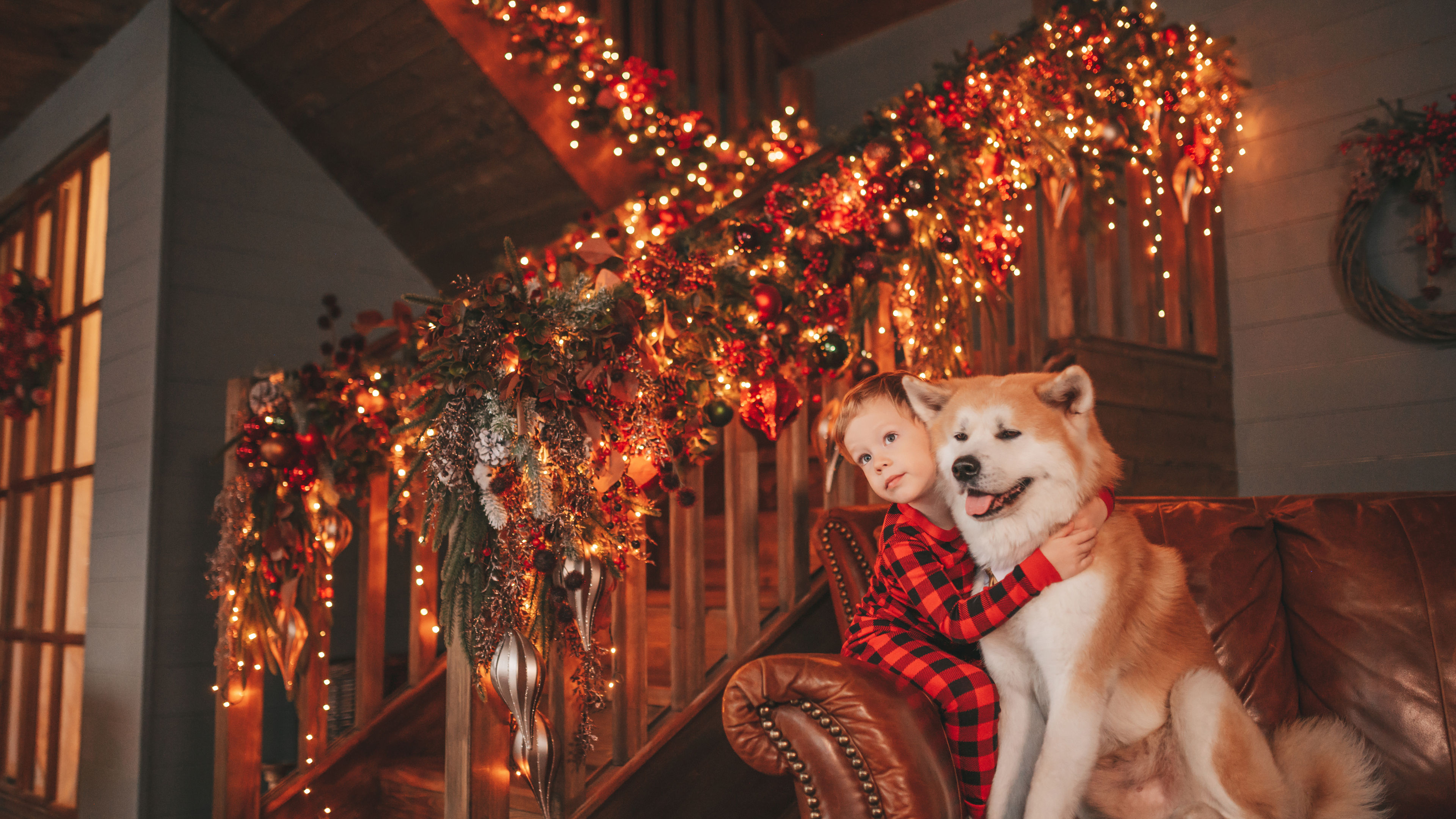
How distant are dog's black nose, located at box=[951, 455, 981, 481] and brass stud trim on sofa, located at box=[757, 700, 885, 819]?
448 mm

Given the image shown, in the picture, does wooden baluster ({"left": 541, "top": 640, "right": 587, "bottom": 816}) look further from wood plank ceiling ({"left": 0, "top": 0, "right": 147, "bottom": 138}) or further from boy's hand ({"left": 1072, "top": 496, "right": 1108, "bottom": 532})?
wood plank ceiling ({"left": 0, "top": 0, "right": 147, "bottom": 138})

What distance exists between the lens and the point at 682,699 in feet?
7.66

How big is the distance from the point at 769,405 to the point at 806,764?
0.93m

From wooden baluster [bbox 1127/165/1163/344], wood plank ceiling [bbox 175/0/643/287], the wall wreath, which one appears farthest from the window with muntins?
the wall wreath

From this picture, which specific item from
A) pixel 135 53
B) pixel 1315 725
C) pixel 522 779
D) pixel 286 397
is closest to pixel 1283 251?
pixel 1315 725

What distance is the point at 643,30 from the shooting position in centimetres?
423

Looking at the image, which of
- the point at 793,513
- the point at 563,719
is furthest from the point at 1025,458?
the point at 563,719

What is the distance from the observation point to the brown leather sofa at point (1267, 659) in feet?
4.77

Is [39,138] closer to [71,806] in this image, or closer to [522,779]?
[71,806]

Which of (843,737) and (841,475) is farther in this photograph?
(841,475)

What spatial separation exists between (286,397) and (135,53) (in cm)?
219

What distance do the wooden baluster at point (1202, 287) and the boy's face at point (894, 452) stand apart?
2.51 meters

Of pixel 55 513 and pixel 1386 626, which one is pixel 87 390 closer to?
pixel 55 513

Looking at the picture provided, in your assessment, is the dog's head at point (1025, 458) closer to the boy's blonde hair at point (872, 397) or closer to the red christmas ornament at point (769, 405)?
the boy's blonde hair at point (872, 397)
